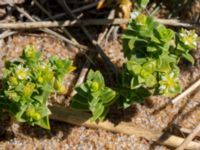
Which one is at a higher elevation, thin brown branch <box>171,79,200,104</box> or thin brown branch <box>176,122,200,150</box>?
thin brown branch <box>171,79,200,104</box>

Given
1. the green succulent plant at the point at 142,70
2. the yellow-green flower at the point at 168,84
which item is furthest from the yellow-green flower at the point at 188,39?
the yellow-green flower at the point at 168,84

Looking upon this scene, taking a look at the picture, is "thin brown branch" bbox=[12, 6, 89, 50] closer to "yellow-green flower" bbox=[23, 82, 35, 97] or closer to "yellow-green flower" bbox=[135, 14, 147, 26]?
"yellow-green flower" bbox=[135, 14, 147, 26]

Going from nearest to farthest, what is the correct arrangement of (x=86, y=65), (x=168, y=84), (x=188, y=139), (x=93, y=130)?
(x=168, y=84), (x=188, y=139), (x=93, y=130), (x=86, y=65)

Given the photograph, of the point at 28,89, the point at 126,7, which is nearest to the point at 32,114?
the point at 28,89

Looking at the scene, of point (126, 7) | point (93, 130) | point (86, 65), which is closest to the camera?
point (93, 130)

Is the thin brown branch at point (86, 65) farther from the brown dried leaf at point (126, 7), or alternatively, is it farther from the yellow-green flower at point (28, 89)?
the yellow-green flower at point (28, 89)

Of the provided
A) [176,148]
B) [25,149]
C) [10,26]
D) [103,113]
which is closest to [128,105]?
[103,113]

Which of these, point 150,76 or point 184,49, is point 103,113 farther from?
point 184,49

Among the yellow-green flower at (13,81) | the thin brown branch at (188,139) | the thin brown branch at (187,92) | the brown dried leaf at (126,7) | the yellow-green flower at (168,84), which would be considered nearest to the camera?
the yellow-green flower at (13,81)

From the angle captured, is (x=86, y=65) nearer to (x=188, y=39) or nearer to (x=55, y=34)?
(x=55, y=34)

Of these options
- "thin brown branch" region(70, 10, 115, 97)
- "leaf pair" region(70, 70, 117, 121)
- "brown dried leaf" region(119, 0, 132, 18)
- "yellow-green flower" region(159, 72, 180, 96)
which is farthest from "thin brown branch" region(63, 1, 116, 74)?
"yellow-green flower" region(159, 72, 180, 96)

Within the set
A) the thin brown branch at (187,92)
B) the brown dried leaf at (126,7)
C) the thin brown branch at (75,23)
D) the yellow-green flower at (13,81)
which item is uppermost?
the brown dried leaf at (126,7)
